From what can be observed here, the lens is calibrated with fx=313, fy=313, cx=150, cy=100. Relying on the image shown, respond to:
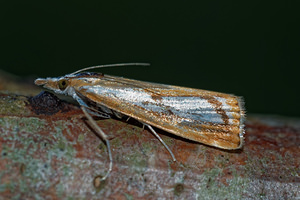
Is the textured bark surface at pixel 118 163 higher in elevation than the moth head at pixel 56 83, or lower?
lower

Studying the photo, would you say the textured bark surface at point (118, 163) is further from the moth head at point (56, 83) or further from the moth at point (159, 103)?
the moth head at point (56, 83)

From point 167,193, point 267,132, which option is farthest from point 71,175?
point 267,132

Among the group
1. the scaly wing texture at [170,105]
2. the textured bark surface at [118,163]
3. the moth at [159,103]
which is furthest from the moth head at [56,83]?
the textured bark surface at [118,163]

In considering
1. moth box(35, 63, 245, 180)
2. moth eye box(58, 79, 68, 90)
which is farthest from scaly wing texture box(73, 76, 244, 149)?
moth eye box(58, 79, 68, 90)

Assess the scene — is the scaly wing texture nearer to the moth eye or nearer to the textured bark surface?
the moth eye

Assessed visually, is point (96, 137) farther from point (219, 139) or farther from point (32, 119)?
point (219, 139)

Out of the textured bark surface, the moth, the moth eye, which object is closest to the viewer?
the textured bark surface

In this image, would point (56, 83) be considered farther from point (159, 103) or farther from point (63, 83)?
point (159, 103)
